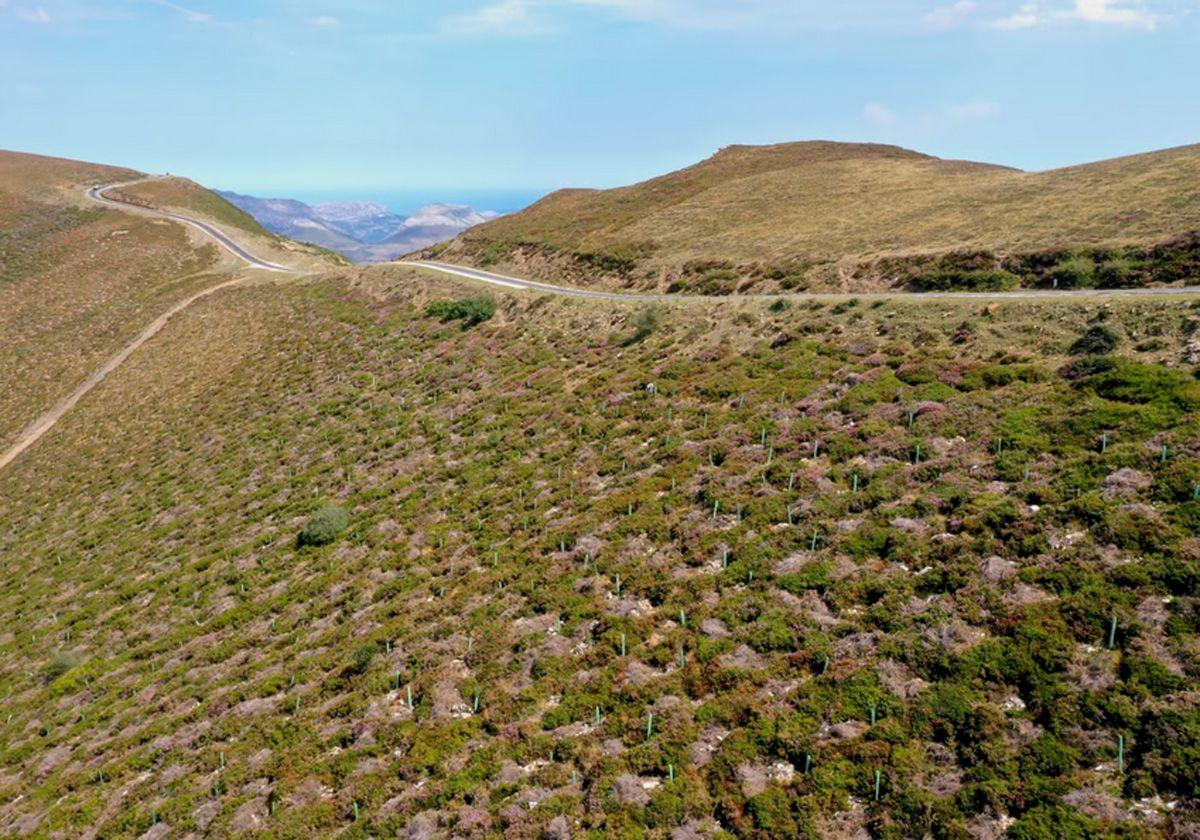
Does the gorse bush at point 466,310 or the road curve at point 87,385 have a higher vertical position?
the gorse bush at point 466,310

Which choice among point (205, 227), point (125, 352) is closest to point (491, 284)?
point (125, 352)

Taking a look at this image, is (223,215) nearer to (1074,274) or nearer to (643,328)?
(643,328)

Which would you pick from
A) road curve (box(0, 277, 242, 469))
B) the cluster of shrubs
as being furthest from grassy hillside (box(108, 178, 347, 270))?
the cluster of shrubs

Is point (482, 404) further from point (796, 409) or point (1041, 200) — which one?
point (1041, 200)

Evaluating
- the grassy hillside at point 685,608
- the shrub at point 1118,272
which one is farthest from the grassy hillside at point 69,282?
the shrub at point 1118,272

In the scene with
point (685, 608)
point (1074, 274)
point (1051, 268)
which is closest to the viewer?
point (685, 608)

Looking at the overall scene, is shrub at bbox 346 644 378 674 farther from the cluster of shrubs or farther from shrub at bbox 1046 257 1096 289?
shrub at bbox 1046 257 1096 289

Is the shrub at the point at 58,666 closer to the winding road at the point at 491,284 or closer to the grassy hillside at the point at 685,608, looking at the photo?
the grassy hillside at the point at 685,608

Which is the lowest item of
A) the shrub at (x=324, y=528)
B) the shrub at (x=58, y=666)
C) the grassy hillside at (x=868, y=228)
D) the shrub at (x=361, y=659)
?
the shrub at (x=58, y=666)
